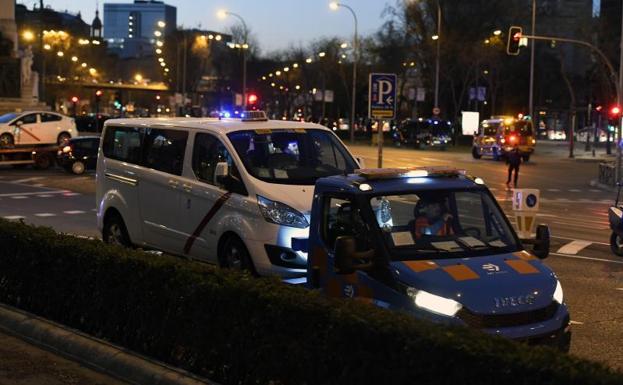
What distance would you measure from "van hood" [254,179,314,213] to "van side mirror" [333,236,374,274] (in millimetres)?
2853

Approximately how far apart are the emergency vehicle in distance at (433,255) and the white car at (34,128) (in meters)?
27.3

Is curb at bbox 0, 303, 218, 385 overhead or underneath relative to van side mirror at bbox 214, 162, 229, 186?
underneath

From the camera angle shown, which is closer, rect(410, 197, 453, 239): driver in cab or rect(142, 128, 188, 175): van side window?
rect(410, 197, 453, 239): driver in cab

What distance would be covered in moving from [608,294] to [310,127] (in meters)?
4.17

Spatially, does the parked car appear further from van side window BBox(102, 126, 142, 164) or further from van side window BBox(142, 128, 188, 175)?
van side window BBox(142, 128, 188, 175)

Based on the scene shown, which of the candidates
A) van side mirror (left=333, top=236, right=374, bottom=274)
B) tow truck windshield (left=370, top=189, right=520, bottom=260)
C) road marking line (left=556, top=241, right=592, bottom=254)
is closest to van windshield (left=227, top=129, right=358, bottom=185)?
tow truck windshield (left=370, top=189, right=520, bottom=260)

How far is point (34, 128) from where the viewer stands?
34.2 m

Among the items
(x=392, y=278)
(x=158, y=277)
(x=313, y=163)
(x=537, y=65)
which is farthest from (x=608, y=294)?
(x=537, y=65)

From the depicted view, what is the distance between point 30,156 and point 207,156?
24.3m

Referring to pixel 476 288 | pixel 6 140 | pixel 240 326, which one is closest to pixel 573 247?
pixel 476 288

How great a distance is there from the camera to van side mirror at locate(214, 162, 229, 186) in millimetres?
9570

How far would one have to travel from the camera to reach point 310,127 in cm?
1059

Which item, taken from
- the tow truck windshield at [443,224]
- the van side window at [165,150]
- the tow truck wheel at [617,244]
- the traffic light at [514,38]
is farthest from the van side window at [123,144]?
the traffic light at [514,38]

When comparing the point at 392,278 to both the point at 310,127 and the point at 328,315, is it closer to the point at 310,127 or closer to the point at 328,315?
the point at 328,315
